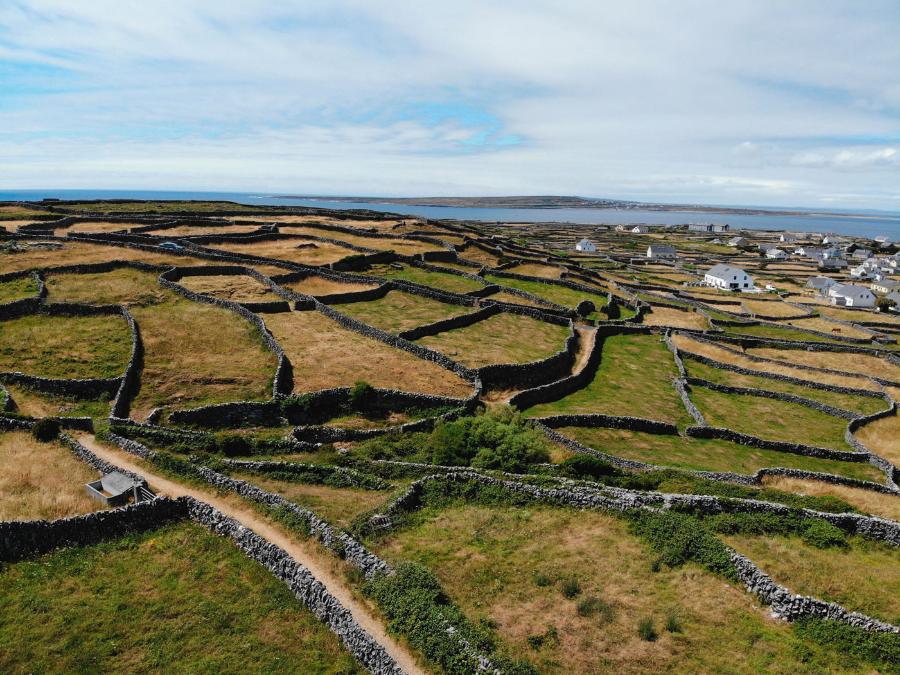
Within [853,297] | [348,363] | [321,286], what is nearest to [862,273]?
[853,297]

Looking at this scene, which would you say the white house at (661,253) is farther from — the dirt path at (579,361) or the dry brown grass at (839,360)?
the dirt path at (579,361)

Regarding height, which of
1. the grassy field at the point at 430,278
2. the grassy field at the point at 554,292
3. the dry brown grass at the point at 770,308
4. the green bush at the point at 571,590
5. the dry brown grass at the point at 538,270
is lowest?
the green bush at the point at 571,590

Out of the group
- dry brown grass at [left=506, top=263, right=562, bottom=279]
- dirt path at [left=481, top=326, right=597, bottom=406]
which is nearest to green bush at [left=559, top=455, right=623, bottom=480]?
dirt path at [left=481, top=326, right=597, bottom=406]

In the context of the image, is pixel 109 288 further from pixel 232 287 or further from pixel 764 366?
pixel 764 366

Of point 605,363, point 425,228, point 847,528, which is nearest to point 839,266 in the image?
point 425,228

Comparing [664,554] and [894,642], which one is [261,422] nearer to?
[664,554]

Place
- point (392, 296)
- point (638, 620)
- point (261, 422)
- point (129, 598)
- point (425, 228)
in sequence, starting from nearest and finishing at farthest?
point (638, 620) → point (129, 598) → point (261, 422) → point (392, 296) → point (425, 228)

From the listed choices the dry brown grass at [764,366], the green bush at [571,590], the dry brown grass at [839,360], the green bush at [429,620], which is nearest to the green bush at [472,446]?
the green bush at [571,590]
